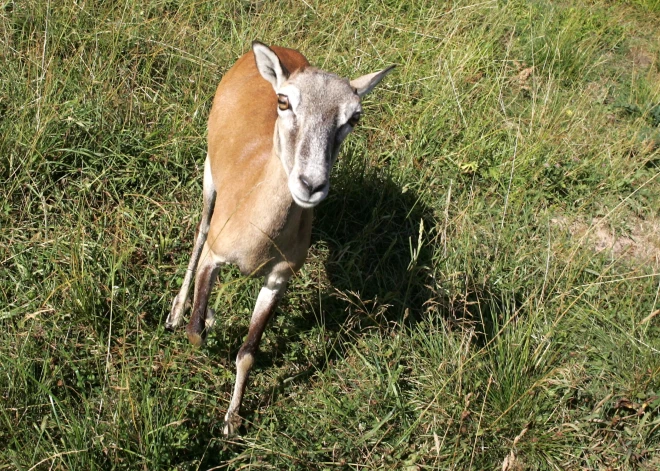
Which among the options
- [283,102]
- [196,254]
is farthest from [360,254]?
[283,102]

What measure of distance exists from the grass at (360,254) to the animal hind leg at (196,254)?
0.48 ft

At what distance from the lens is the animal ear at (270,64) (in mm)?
3488

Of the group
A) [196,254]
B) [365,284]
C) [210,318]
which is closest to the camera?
[210,318]

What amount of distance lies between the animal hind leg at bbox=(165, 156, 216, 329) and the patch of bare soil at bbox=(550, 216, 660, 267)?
274cm

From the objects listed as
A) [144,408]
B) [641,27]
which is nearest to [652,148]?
[641,27]

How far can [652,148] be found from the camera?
20.2 ft

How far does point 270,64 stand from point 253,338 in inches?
59.2

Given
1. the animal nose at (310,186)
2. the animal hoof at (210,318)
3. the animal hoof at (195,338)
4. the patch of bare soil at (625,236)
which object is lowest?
the animal hoof at (210,318)

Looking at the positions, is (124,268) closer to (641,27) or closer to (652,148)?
(652,148)

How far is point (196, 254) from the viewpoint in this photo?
4.47 m

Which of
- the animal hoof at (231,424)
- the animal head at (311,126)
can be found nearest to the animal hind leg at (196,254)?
the animal hoof at (231,424)

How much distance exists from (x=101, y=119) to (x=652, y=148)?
4763mm

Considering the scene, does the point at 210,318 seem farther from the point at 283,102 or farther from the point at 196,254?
the point at 283,102

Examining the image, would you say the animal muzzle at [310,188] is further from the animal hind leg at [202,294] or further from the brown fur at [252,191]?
the animal hind leg at [202,294]
